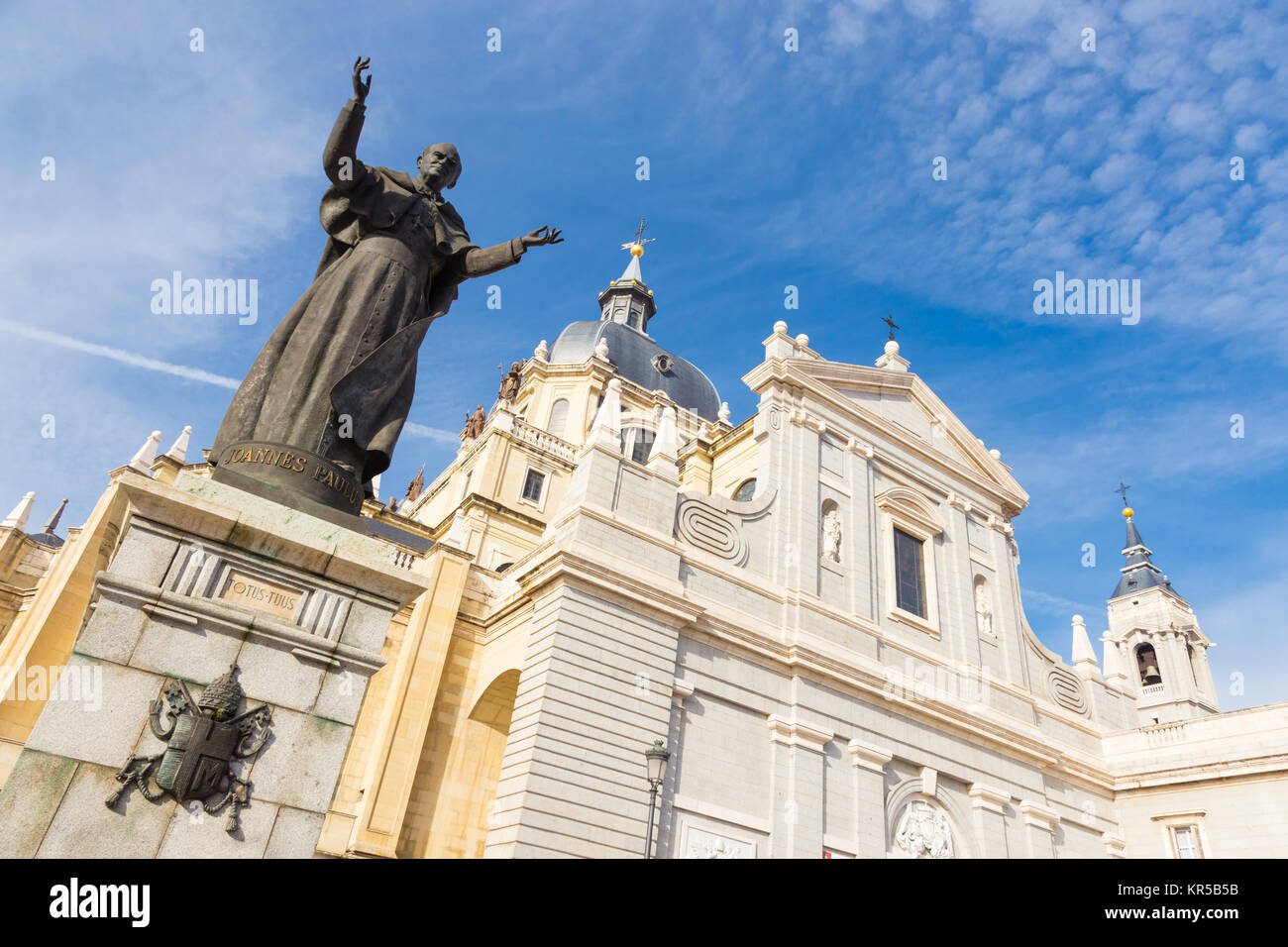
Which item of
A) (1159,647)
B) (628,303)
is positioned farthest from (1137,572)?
(628,303)

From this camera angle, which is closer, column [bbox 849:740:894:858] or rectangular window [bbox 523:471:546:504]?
column [bbox 849:740:894:858]

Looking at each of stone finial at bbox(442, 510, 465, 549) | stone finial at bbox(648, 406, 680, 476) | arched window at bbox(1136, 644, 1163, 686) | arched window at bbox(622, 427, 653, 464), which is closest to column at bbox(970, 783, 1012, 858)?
stone finial at bbox(648, 406, 680, 476)

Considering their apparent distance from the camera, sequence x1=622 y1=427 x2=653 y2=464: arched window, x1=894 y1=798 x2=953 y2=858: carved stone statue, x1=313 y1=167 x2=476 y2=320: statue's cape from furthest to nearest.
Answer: x1=622 y1=427 x2=653 y2=464: arched window → x1=894 y1=798 x2=953 y2=858: carved stone statue → x1=313 y1=167 x2=476 y2=320: statue's cape

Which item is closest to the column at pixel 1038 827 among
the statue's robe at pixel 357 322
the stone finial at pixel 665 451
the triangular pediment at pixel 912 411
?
the triangular pediment at pixel 912 411

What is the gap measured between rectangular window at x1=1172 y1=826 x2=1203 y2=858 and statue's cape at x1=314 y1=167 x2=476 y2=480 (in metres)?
22.8

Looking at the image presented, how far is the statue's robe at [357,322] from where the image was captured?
17.7 feet

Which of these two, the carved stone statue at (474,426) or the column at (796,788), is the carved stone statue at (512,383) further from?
the column at (796,788)

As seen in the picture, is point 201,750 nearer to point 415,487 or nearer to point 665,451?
point 665,451

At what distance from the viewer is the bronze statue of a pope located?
5.33m

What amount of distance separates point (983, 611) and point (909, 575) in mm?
2685

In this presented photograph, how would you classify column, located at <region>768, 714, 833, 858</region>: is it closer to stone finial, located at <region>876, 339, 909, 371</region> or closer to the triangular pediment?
the triangular pediment

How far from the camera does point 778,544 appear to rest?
19.5m

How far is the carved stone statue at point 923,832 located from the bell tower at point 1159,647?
1529 inches
